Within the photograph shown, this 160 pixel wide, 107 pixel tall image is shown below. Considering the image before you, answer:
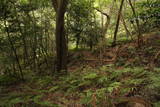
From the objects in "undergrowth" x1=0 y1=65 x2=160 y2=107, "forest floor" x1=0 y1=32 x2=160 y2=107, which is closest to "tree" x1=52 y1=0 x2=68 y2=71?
"forest floor" x1=0 y1=32 x2=160 y2=107

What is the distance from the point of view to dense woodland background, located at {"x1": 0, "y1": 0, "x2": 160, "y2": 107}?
309 cm

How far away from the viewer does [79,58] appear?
30.1ft

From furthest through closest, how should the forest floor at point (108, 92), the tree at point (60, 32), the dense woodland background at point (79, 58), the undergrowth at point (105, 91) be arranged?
1. the tree at point (60, 32)
2. the dense woodland background at point (79, 58)
3. the undergrowth at point (105, 91)
4. the forest floor at point (108, 92)

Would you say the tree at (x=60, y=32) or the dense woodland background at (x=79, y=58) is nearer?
the dense woodland background at (x=79, y=58)

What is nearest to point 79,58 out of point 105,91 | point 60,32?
point 60,32

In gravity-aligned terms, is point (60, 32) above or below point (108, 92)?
above

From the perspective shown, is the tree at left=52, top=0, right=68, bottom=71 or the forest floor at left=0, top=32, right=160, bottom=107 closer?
the forest floor at left=0, top=32, right=160, bottom=107

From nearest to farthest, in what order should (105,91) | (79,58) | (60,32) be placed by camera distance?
(105,91)
(60,32)
(79,58)

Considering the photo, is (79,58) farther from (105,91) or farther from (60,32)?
(105,91)

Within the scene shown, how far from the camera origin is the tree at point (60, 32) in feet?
18.0

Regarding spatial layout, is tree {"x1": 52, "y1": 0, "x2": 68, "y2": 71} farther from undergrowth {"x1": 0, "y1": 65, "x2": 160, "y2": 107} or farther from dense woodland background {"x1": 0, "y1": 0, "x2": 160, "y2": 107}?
undergrowth {"x1": 0, "y1": 65, "x2": 160, "y2": 107}

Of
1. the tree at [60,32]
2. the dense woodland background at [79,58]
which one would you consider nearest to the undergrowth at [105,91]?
the dense woodland background at [79,58]

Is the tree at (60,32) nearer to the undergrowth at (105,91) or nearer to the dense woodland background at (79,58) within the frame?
the dense woodland background at (79,58)

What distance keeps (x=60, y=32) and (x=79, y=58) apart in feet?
11.9
